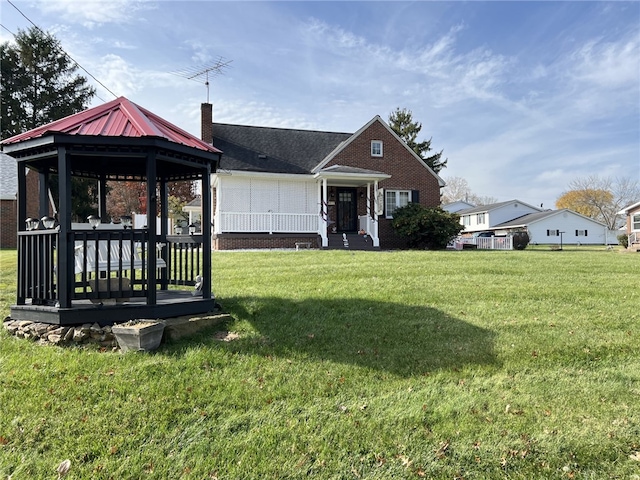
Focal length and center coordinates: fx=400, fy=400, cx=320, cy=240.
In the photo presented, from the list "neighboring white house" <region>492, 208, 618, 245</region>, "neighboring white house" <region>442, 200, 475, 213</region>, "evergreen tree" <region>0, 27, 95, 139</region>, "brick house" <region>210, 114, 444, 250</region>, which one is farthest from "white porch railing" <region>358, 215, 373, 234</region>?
"neighboring white house" <region>442, 200, 475, 213</region>

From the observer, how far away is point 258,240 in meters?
17.3

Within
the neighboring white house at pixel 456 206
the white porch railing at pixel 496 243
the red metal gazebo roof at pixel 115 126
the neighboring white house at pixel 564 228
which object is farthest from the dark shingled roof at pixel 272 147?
the neighboring white house at pixel 456 206

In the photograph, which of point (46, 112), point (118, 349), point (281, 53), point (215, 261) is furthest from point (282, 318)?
point (46, 112)

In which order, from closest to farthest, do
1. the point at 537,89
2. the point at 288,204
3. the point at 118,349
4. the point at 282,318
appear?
the point at 118,349 → the point at 282,318 → the point at 537,89 → the point at 288,204

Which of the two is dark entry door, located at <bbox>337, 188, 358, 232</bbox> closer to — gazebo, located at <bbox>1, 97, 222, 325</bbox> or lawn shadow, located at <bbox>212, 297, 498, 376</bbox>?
lawn shadow, located at <bbox>212, 297, 498, 376</bbox>

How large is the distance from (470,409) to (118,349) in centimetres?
374

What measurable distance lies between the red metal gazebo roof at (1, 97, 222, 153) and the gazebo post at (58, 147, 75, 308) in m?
0.38

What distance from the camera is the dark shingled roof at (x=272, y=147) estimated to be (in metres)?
18.5

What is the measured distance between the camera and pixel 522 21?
36.1 feet

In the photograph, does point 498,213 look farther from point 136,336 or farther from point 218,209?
point 136,336

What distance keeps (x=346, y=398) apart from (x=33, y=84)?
38.4m

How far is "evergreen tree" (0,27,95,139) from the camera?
3031cm

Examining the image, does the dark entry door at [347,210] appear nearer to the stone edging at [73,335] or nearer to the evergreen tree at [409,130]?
the stone edging at [73,335]

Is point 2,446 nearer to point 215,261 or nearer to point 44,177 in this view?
point 44,177
